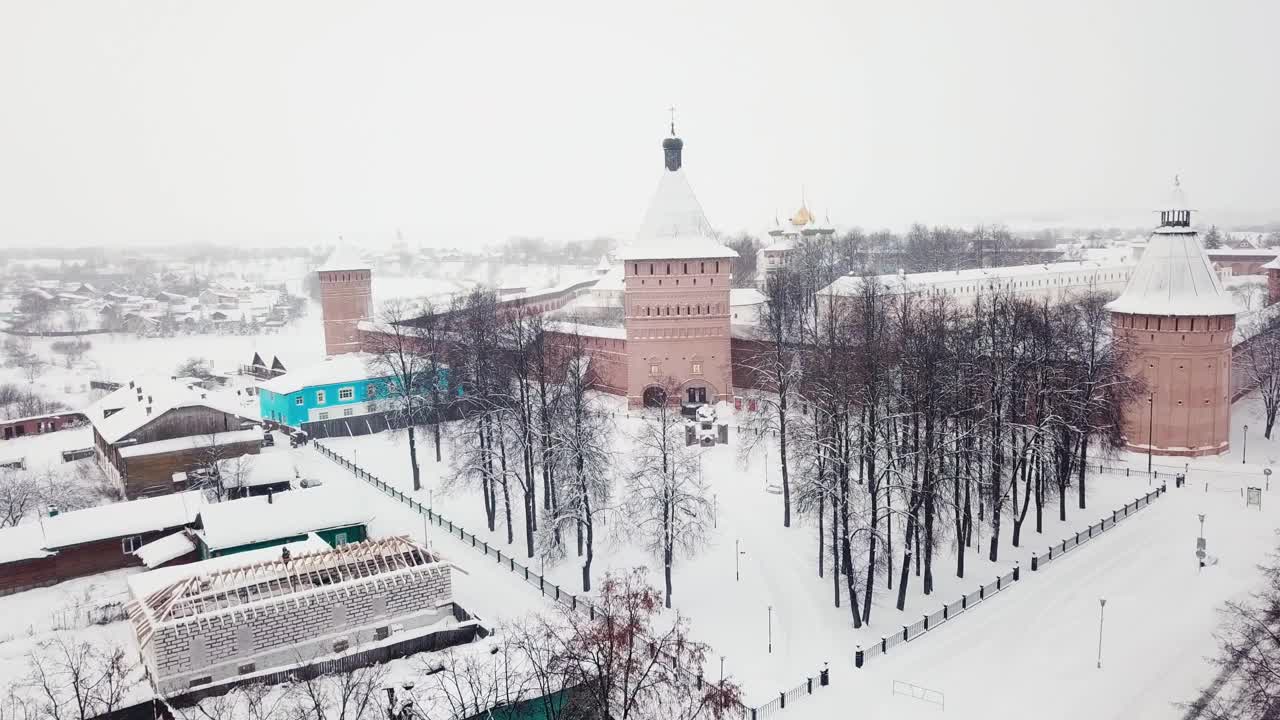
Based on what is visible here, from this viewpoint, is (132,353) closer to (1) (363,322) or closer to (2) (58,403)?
(2) (58,403)

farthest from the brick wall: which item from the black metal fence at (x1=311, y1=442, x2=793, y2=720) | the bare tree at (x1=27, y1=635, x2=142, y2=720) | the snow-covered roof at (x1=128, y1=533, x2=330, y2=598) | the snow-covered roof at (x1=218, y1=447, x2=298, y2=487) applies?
the snow-covered roof at (x1=218, y1=447, x2=298, y2=487)

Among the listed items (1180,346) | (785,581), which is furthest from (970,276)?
(785,581)

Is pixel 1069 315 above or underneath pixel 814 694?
above

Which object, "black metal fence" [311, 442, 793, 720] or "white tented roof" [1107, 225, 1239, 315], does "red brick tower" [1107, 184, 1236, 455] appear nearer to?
"white tented roof" [1107, 225, 1239, 315]

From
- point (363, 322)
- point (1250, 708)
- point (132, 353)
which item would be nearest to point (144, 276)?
point (132, 353)

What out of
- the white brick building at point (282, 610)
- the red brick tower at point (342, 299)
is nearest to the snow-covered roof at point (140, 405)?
the red brick tower at point (342, 299)

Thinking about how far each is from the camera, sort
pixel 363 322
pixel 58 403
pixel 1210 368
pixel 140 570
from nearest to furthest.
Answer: pixel 140 570, pixel 1210 368, pixel 363 322, pixel 58 403
